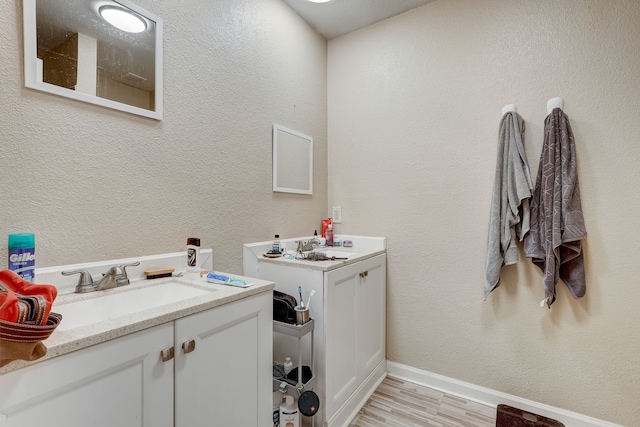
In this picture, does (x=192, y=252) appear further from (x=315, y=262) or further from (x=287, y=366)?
(x=287, y=366)

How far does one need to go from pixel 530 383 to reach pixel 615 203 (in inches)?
44.6

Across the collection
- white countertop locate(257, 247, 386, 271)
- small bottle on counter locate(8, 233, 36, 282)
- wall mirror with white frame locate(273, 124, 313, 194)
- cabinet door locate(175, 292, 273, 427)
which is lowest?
cabinet door locate(175, 292, 273, 427)

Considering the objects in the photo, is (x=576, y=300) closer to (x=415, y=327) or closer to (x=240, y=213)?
(x=415, y=327)

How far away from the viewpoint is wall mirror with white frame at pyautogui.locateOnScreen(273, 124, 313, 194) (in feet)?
6.36

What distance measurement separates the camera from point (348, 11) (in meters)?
2.09

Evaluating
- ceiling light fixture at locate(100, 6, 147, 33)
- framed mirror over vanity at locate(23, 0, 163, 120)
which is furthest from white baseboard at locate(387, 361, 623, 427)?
ceiling light fixture at locate(100, 6, 147, 33)

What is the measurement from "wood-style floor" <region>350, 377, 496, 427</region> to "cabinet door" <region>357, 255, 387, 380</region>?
0.63 feet

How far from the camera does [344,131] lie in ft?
7.80

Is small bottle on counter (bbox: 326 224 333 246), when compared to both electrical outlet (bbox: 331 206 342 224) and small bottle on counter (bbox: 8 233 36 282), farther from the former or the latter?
small bottle on counter (bbox: 8 233 36 282)

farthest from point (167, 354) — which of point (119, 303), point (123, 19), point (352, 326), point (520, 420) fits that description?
point (520, 420)

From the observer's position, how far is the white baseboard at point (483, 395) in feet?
5.20

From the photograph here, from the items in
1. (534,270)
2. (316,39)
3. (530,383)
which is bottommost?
(530,383)

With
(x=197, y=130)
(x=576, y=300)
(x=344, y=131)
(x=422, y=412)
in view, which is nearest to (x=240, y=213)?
(x=197, y=130)

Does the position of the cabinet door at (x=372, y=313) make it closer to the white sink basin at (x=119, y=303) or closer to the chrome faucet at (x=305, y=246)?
the chrome faucet at (x=305, y=246)
